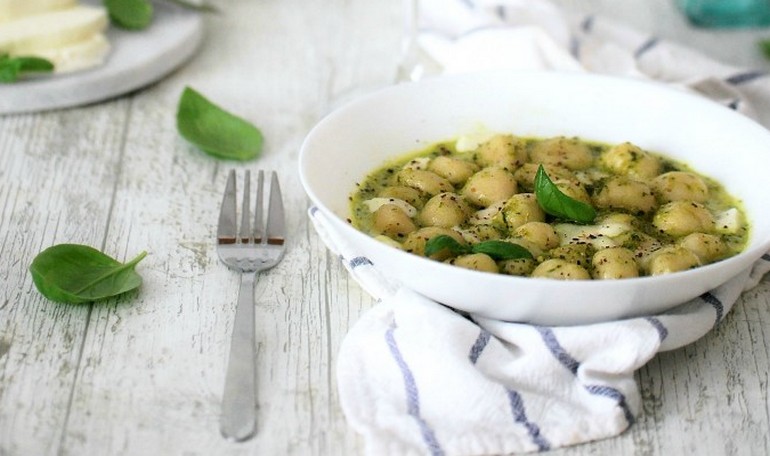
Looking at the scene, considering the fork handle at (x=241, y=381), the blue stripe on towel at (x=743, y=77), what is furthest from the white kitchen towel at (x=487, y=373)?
the blue stripe on towel at (x=743, y=77)

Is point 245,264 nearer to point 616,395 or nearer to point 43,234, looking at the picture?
point 43,234

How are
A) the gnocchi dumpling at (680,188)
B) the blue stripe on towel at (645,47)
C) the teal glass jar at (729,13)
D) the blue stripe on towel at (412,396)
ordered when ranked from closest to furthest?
the blue stripe on towel at (412,396), the gnocchi dumpling at (680,188), the blue stripe on towel at (645,47), the teal glass jar at (729,13)

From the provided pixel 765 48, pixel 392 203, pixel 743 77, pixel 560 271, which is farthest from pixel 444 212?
pixel 765 48

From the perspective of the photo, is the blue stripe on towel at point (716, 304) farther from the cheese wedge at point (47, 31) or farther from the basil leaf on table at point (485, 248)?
the cheese wedge at point (47, 31)

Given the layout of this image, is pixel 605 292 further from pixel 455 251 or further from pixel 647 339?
pixel 455 251

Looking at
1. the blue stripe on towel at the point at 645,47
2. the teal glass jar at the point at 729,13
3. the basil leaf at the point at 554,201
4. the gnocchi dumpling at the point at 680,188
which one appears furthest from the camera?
the teal glass jar at the point at 729,13

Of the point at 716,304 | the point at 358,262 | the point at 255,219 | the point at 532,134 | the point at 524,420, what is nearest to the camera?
the point at 524,420
